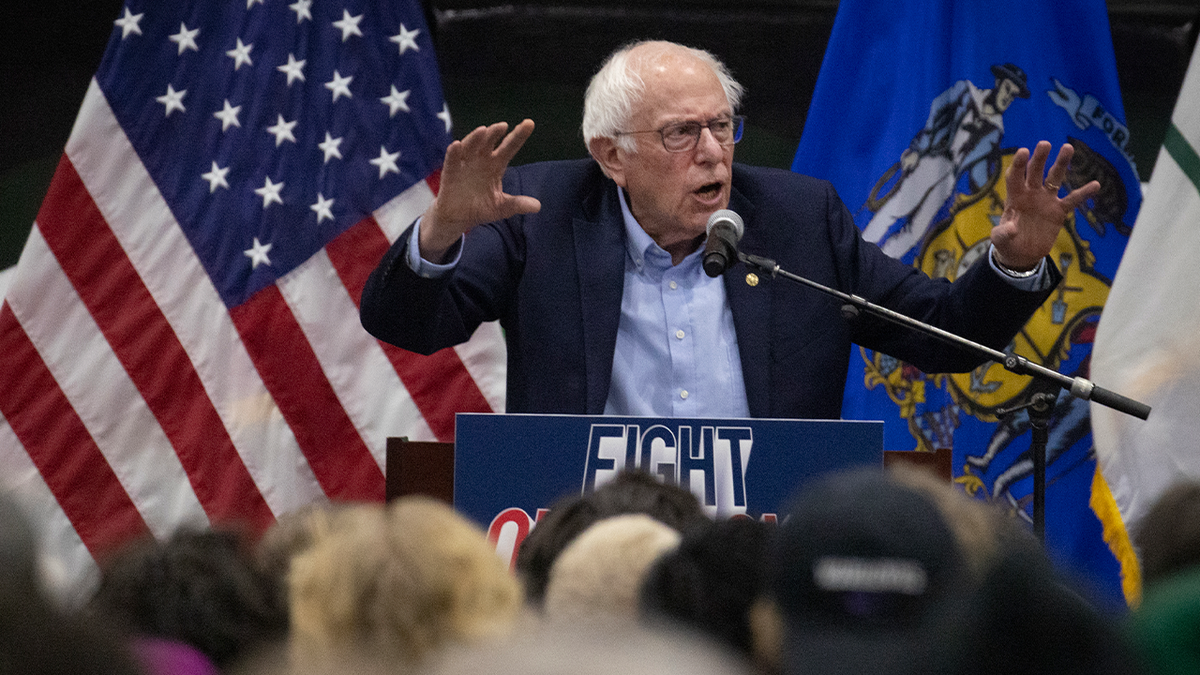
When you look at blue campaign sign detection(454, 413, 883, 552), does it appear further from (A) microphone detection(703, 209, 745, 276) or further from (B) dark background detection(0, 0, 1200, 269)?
(B) dark background detection(0, 0, 1200, 269)

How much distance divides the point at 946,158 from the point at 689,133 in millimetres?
1143

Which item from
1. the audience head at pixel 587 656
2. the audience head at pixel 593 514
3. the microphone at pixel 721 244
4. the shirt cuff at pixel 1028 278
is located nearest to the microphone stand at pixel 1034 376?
the microphone at pixel 721 244

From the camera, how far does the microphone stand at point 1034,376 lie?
2.23 metres

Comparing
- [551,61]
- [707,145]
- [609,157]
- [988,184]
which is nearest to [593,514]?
[707,145]

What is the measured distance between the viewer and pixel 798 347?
110 inches

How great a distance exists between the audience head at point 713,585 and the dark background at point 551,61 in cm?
324

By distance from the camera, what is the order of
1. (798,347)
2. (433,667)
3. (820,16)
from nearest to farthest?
(433,667) < (798,347) < (820,16)

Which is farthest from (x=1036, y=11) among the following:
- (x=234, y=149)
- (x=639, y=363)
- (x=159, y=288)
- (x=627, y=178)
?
(x=159, y=288)

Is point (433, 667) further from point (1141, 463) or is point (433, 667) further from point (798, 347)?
point (1141, 463)

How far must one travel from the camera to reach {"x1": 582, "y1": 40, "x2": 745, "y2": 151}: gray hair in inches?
119

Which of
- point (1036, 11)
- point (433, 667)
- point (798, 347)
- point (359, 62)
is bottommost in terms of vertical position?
point (798, 347)

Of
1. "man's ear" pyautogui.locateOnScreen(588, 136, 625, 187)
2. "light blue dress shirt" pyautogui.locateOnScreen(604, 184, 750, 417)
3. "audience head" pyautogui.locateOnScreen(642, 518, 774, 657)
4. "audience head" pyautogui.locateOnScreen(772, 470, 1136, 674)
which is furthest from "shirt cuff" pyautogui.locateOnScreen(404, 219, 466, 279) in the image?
"audience head" pyautogui.locateOnScreen(772, 470, 1136, 674)

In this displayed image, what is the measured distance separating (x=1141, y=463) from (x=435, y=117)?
2327 mm

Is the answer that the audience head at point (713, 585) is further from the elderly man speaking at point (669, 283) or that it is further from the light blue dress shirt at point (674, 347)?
the light blue dress shirt at point (674, 347)
